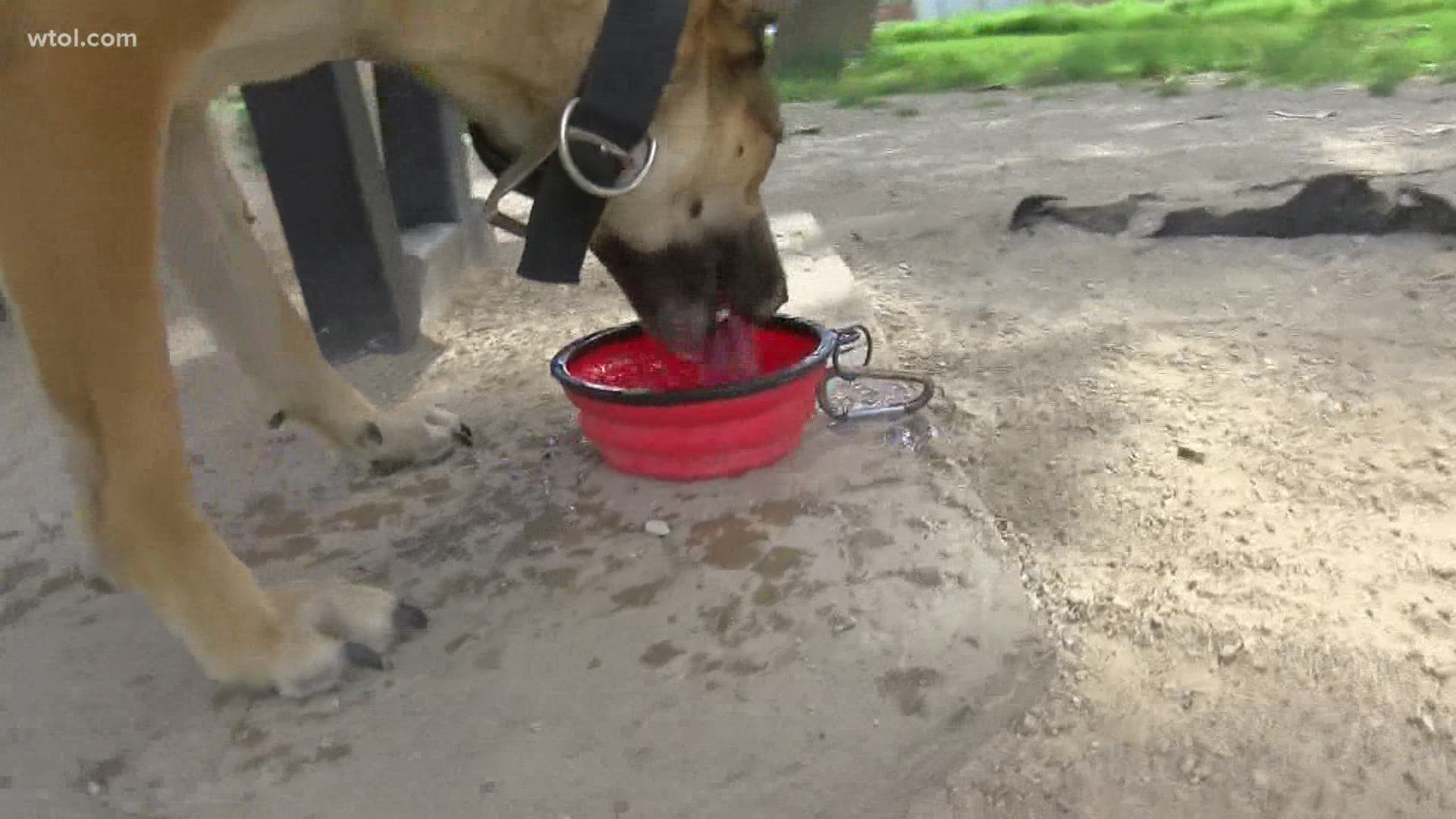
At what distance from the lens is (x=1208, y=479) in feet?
4.47

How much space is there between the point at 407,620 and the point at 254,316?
0.58 m

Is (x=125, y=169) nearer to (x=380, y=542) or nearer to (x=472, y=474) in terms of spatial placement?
(x=380, y=542)

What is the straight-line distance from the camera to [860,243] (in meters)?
2.63

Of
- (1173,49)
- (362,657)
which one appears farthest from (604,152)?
(1173,49)

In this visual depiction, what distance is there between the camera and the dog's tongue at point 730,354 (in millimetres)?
1505

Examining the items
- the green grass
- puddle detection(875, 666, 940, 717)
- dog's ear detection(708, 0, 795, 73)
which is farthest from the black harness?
the green grass

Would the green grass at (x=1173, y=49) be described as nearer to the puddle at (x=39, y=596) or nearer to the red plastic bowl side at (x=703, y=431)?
the red plastic bowl side at (x=703, y=431)

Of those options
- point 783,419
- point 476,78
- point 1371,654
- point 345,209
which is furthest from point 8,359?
point 1371,654

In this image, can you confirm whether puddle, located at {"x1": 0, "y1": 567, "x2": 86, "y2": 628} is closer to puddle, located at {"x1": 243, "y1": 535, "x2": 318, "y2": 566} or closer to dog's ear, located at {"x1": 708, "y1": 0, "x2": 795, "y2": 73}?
puddle, located at {"x1": 243, "y1": 535, "x2": 318, "y2": 566}

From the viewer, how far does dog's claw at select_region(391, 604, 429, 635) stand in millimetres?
1201

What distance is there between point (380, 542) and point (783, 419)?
516 millimetres

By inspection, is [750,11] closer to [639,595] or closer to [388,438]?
[639,595]

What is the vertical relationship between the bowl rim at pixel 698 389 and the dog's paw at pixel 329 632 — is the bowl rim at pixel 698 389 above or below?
above

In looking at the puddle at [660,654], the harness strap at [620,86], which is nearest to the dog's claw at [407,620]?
the puddle at [660,654]
